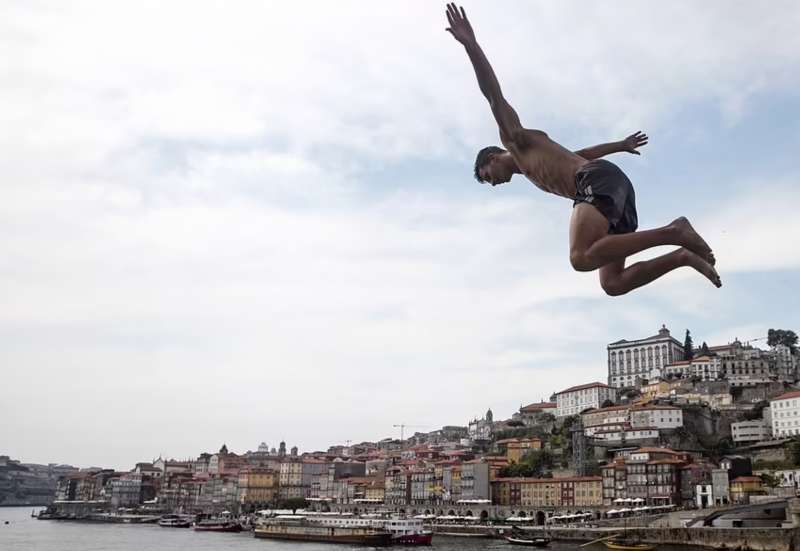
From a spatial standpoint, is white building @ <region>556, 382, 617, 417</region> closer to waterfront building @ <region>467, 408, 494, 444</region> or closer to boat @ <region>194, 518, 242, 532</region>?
waterfront building @ <region>467, 408, 494, 444</region>

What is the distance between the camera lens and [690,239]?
3.64 m

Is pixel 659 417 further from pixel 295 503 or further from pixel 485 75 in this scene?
pixel 485 75

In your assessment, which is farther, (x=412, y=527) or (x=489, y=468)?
(x=489, y=468)

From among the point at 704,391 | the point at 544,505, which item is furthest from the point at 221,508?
the point at 704,391

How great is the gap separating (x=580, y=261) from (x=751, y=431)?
77640mm

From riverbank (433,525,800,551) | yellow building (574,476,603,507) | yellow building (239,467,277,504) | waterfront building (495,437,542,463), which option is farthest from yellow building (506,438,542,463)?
yellow building (239,467,277,504)

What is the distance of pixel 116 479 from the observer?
11650 centimetres

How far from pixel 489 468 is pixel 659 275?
70160mm

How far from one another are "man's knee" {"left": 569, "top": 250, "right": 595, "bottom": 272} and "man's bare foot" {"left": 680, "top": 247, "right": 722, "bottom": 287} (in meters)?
0.49

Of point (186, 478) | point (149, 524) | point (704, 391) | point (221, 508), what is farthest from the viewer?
point (186, 478)

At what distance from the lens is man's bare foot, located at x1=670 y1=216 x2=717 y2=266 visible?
3.62m

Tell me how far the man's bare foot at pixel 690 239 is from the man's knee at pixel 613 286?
36 cm

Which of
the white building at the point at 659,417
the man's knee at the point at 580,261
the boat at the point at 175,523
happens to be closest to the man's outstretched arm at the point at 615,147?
the man's knee at the point at 580,261

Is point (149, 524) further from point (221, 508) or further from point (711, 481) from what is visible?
point (711, 481)
